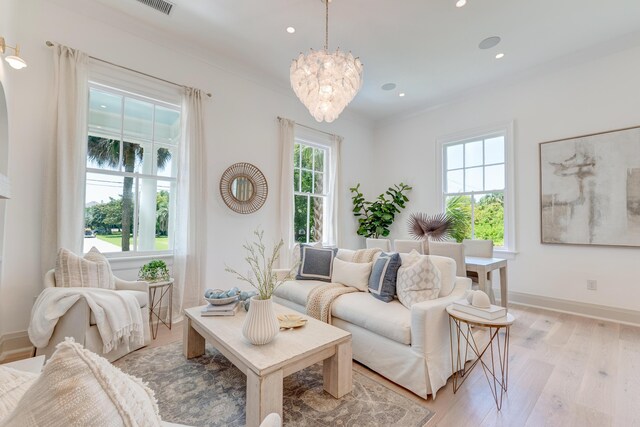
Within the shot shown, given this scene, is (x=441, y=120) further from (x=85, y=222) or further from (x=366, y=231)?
(x=85, y=222)

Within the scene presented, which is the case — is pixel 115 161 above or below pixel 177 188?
above

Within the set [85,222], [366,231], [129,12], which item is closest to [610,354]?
[366,231]

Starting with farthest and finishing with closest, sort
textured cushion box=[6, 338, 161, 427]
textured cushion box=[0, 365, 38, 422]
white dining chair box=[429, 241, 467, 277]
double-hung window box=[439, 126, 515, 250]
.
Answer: double-hung window box=[439, 126, 515, 250], white dining chair box=[429, 241, 467, 277], textured cushion box=[0, 365, 38, 422], textured cushion box=[6, 338, 161, 427]

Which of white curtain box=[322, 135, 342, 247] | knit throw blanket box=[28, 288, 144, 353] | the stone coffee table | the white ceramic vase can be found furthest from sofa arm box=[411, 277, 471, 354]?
white curtain box=[322, 135, 342, 247]

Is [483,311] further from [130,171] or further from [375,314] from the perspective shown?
[130,171]

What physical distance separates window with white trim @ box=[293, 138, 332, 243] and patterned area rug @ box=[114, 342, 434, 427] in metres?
2.74

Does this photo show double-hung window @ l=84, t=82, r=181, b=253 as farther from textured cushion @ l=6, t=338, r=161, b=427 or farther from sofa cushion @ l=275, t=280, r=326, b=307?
textured cushion @ l=6, t=338, r=161, b=427

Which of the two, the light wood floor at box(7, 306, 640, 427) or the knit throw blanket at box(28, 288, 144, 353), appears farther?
the knit throw blanket at box(28, 288, 144, 353)

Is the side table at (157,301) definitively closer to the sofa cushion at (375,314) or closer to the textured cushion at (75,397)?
the sofa cushion at (375,314)

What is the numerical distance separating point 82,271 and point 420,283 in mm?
2902

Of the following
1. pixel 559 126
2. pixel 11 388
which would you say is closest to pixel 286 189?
pixel 11 388

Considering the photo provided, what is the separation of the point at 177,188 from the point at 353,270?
7.74 ft

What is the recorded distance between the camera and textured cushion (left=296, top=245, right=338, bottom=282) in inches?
127

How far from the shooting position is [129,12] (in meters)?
2.96
